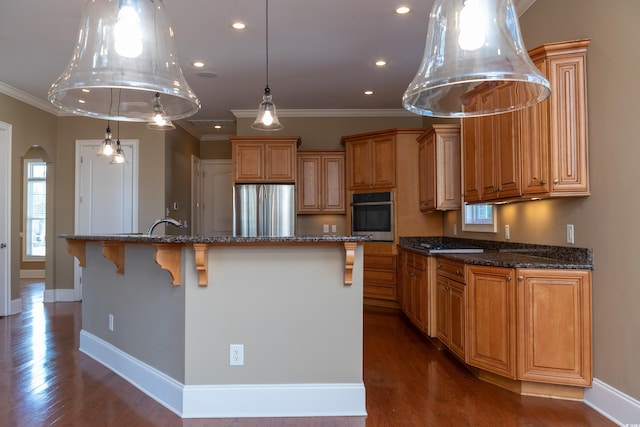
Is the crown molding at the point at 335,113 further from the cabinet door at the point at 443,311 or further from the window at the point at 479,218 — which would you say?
the cabinet door at the point at 443,311

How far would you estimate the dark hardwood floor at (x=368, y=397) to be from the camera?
2.51 meters

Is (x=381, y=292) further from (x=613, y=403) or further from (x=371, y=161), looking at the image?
(x=613, y=403)

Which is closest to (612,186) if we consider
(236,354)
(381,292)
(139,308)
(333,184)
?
(236,354)

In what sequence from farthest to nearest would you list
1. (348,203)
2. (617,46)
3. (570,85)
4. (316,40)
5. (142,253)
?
1. (348,203)
2. (316,40)
3. (142,253)
4. (570,85)
5. (617,46)

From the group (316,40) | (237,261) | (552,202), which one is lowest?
(237,261)

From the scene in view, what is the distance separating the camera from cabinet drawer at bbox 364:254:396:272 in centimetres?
575

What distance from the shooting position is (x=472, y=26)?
111cm

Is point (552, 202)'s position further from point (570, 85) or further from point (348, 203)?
point (348, 203)

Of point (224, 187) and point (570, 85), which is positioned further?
point (224, 187)

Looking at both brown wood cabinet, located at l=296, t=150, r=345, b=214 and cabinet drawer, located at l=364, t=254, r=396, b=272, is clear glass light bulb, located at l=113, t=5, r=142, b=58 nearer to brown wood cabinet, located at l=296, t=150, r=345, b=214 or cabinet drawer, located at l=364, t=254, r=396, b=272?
cabinet drawer, located at l=364, t=254, r=396, b=272

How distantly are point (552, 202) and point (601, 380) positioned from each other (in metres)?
1.18

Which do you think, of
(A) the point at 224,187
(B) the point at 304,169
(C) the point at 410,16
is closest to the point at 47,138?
(A) the point at 224,187

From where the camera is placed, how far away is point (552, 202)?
3141mm

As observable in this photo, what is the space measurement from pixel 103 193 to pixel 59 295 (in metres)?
1.62
